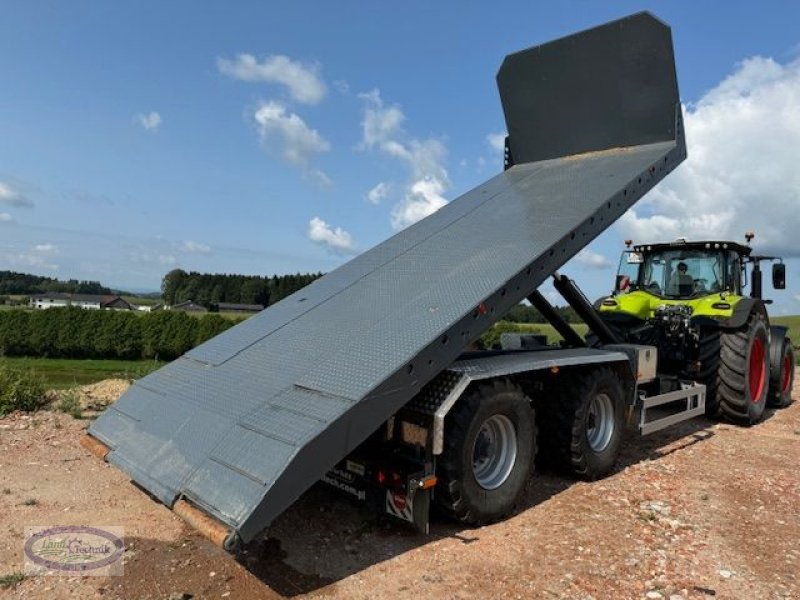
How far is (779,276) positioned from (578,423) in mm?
5608

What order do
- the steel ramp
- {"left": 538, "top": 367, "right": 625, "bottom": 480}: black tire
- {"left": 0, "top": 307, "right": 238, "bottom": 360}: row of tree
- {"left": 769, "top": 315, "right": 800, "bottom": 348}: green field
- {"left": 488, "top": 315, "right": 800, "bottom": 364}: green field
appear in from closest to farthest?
1. the steel ramp
2. {"left": 538, "top": 367, "right": 625, "bottom": 480}: black tire
3. {"left": 488, "top": 315, "right": 800, "bottom": 364}: green field
4. {"left": 769, "top": 315, "right": 800, "bottom": 348}: green field
5. {"left": 0, "top": 307, "right": 238, "bottom": 360}: row of tree

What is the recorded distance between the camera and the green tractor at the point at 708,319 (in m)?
7.37

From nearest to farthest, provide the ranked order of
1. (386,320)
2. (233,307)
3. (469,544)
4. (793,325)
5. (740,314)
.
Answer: (469,544)
(386,320)
(740,314)
(793,325)
(233,307)

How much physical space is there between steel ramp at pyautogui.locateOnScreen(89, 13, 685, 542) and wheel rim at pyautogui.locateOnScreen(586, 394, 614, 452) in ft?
4.90

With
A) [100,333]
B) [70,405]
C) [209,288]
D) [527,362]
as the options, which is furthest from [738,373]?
[209,288]

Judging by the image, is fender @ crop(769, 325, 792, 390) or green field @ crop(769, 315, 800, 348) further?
green field @ crop(769, 315, 800, 348)

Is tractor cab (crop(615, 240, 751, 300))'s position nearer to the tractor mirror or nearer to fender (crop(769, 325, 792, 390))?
the tractor mirror

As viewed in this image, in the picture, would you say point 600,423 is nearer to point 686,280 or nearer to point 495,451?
point 495,451

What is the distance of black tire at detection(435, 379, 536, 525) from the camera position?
3.94m

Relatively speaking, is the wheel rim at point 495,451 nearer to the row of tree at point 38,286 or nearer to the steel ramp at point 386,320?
the steel ramp at point 386,320

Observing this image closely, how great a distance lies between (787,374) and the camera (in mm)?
9367

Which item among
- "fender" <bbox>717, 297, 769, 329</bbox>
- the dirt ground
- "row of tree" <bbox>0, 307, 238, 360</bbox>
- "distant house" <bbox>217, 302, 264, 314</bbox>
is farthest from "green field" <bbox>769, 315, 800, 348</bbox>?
"distant house" <bbox>217, 302, 264, 314</bbox>

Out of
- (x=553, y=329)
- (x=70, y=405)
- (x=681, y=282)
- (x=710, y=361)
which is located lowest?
(x=70, y=405)

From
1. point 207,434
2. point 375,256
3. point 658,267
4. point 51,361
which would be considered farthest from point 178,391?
point 51,361
